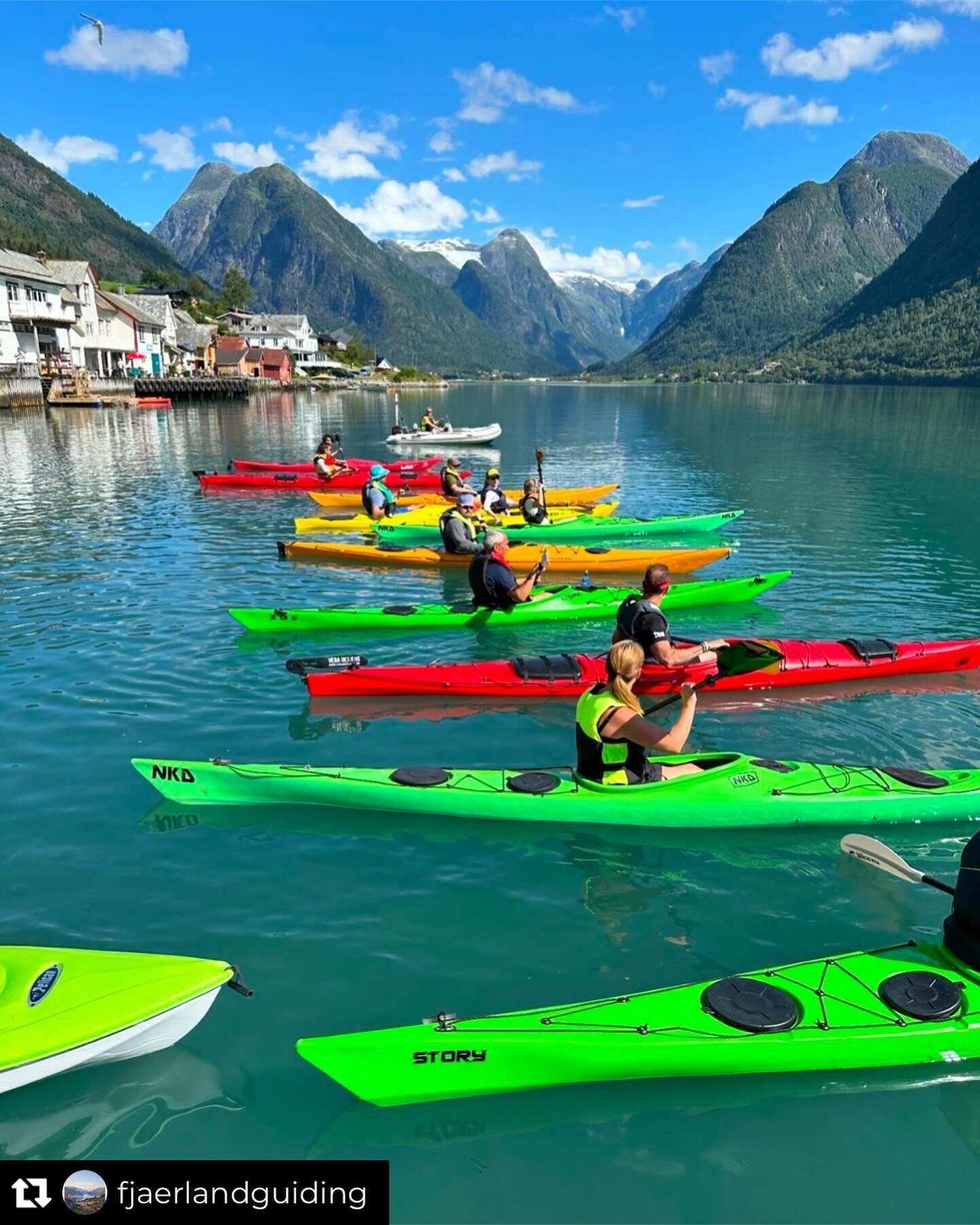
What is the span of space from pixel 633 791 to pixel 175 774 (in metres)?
4.72

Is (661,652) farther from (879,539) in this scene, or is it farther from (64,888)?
(879,539)

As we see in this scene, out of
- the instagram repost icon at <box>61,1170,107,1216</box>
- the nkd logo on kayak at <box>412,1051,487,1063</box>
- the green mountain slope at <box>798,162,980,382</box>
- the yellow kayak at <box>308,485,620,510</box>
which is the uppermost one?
the green mountain slope at <box>798,162,980,382</box>

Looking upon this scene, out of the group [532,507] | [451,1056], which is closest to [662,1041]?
[451,1056]

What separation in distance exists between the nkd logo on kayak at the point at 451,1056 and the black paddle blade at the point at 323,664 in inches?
267

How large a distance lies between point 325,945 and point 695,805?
373 cm

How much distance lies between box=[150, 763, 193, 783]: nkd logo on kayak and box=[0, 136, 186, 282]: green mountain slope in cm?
17764

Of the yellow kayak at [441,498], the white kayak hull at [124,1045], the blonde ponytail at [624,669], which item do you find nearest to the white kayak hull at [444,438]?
the yellow kayak at [441,498]

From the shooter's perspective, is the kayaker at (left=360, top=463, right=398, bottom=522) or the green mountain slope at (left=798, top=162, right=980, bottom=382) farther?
the green mountain slope at (left=798, top=162, right=980, bottom=382)

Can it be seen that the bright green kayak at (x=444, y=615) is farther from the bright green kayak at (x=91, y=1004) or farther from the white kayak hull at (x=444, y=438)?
the white kayak hull at (x=444, y=438)

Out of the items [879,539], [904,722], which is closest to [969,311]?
[879,539]

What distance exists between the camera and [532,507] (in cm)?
1989

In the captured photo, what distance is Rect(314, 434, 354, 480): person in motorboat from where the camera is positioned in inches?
1097

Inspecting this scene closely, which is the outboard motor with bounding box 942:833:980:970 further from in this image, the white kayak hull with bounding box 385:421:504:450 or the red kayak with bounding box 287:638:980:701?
the white kayak hull with bounding box 385:421:504:450

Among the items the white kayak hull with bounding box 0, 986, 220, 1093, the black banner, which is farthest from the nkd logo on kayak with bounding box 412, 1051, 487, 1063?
the white kayak hull with bounding box 0, 986, 220, 1093
